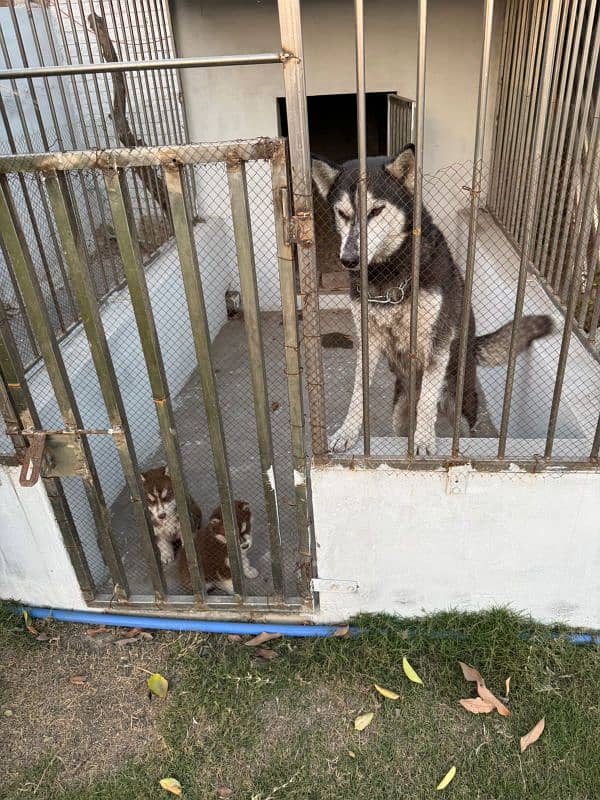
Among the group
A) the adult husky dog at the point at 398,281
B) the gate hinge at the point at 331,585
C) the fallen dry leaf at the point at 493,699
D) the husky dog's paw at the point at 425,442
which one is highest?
the adult husky dog at the point at 398,281

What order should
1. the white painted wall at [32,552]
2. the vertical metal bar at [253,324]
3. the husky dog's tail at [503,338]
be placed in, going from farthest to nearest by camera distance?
the husky dog's tail at [503,338] → the white painted wall at [32,552] → the vertical metal bar at [253,324]

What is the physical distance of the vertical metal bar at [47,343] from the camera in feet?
8.08

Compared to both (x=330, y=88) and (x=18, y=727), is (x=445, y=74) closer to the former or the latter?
(x=330, y=88)

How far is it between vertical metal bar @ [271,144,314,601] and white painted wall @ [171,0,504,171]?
5.60m

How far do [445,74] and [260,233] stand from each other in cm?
294

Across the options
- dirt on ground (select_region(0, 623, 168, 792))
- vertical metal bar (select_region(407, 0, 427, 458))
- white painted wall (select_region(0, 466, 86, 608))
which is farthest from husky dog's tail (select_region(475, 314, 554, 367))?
white painted wall (select_region(0, 466, 86, 608))

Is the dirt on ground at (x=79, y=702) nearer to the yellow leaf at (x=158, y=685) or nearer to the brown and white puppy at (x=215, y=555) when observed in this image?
the yellow leaf at (x=158, y=685)

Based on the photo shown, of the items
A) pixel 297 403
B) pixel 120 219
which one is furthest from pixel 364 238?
pixel 120 219

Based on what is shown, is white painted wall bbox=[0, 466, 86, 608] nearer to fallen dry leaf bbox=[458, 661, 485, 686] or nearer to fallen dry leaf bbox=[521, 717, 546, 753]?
fallen dry leaf bbox=[458, 661, 485, 686]

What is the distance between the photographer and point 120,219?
242 cm

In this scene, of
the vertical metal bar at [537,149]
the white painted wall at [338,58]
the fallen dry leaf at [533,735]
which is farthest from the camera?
the white painted wall at [338,58]

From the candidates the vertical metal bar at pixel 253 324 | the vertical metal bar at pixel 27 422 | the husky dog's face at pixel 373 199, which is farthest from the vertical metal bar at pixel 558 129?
the vertical metal bar at pixel 27 422

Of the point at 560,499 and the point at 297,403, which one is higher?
the point at 297,403

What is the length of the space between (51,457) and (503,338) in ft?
9.40
